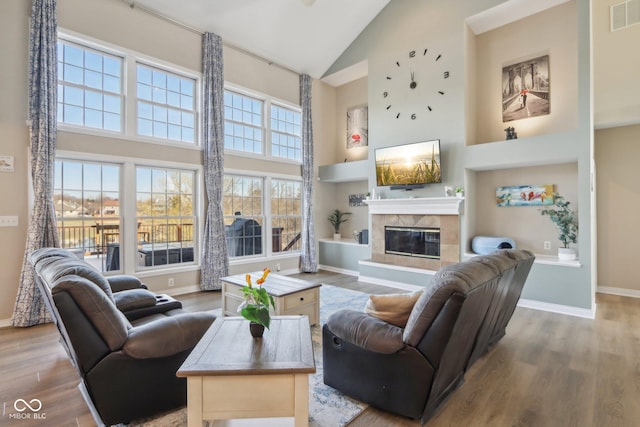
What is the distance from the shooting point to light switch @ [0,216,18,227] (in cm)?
377

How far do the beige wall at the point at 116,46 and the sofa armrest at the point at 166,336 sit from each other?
322cm

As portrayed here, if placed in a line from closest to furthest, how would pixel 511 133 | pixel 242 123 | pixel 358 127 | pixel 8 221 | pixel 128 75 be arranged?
1. pixel 8 221
2. pixel 128 75
3. pixel 511 133
4. pixel 242 123
5. pixel 358 127

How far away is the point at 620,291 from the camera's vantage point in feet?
16.9

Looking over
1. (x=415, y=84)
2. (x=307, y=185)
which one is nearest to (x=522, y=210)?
(x=415, y=84)

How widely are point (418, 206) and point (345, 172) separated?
1.92 m

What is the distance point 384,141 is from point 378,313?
4.69 m

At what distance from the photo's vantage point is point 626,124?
16.1 ft

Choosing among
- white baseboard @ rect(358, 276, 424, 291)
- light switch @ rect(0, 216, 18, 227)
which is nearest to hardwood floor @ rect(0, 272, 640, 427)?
light switch @ rect(0, 216, 18, 227)

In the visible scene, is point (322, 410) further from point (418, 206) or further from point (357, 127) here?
point (357, 127)

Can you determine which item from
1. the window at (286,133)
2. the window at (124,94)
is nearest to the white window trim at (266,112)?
the window at (286,133)

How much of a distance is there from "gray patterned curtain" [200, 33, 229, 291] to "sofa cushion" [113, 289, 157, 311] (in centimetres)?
257

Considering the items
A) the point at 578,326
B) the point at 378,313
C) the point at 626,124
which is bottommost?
the point at 578,326

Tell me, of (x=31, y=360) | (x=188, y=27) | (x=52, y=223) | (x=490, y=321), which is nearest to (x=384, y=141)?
(x=188, y=27)

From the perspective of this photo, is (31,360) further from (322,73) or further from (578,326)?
(322,73)
